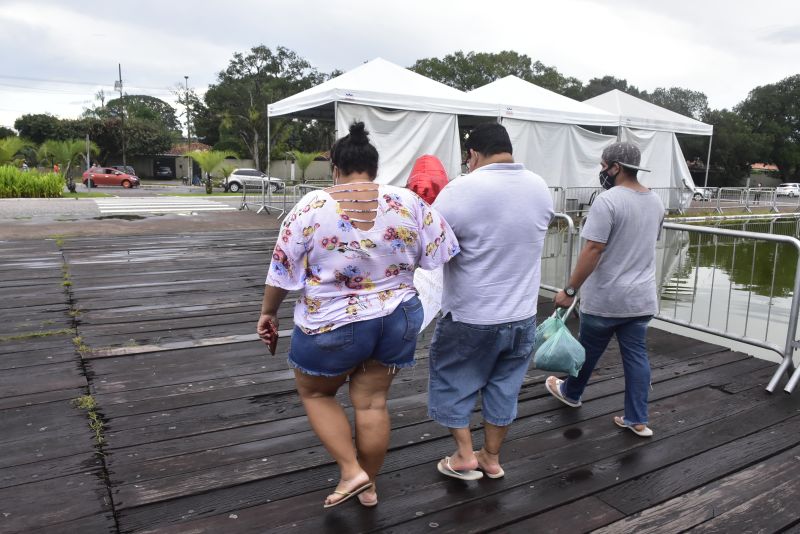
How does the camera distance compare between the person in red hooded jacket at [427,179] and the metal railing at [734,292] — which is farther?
the metal railing at [734,292]

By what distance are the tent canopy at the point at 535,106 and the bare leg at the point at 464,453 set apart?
34.4 ft

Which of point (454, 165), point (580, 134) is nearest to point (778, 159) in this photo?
point (580, 134)

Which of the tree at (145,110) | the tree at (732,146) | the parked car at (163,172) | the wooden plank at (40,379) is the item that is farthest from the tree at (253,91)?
the wooden plank at (40,379)

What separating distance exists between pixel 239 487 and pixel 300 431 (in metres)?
0.59

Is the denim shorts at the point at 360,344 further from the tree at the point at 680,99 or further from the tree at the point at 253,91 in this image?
the tree at the point at 680,99

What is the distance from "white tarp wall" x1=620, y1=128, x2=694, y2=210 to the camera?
595 inches

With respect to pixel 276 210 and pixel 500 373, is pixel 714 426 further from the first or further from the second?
pixel 276 210

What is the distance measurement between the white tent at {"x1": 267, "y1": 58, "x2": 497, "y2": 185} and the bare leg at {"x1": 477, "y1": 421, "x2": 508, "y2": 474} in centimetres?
840

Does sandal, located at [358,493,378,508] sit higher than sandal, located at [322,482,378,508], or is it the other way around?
sandal, located at [322,482,378,508]

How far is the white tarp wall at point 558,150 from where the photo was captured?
513 inches

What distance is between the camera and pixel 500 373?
8.64 ft

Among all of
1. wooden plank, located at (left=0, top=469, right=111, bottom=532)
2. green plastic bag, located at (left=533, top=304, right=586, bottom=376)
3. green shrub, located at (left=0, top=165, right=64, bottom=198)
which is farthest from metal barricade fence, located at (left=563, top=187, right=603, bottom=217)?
green shrub, located at (left=0, top=165, right=64, bottom=198)

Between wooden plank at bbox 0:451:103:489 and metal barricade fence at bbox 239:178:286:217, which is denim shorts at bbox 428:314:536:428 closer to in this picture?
wooden plank at bbox 0:451:103:489

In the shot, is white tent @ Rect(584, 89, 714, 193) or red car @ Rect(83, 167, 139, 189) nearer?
white tent @ Rect(584, 89, 714, 193)
